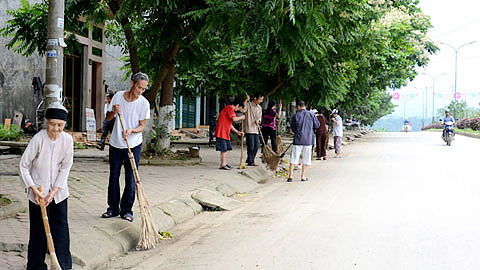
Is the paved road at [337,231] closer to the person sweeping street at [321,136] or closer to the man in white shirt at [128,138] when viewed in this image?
the man in white shirt at [128,138]

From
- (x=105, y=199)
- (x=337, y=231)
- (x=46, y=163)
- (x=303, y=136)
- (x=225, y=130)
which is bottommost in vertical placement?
(x=337, y=231)

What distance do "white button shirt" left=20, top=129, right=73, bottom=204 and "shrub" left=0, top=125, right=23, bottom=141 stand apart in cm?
1288

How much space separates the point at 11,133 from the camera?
16.5 metres

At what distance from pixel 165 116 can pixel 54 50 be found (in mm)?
6965

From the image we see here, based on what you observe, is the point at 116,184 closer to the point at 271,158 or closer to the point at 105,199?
the point at 105,199

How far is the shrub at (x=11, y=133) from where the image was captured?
53.6 ft

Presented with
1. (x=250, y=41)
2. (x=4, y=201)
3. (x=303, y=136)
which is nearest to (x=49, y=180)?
(x=4, y=201)

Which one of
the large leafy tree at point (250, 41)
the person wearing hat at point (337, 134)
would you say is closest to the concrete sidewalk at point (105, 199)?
the large leafy tree at point (250, 41)

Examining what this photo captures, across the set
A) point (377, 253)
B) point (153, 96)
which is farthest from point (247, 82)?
point (377, 253)

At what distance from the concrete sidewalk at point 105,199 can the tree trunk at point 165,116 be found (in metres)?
1.05

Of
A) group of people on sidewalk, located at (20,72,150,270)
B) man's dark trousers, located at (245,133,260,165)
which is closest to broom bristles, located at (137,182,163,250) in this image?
group of people on sidewalk, located at (20,72,150,270)

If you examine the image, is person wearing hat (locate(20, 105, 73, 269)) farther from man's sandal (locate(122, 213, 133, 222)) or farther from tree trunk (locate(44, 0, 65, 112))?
tree trunk (locate(44, 0, 65, 112))

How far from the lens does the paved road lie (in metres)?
5.46

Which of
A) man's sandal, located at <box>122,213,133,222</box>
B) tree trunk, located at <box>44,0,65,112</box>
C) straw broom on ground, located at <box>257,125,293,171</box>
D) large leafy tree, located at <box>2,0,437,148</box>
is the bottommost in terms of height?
man's sandal, located at <box>122,213,133,222</box>
